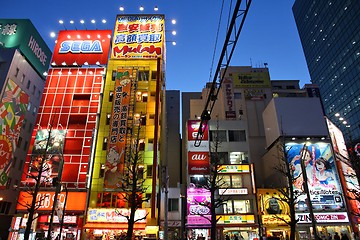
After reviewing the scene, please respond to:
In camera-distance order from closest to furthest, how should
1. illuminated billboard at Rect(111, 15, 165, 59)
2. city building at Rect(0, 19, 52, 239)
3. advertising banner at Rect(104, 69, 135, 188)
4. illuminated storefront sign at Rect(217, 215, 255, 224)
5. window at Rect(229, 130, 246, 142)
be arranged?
advertising banner at Rect(104, 69, 135, 188) → illuminated storefront sign at Rect(217, 215, 255, 224) → city building at Rect(0, 19, 52, 239) → window at Rect(229, 130, 246, 142) → illuminated billboard at Rect(111, 15, 165, 59)

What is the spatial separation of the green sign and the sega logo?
462 centimetres

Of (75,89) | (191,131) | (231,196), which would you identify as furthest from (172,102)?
(231,196)

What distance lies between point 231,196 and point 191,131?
10.2 m

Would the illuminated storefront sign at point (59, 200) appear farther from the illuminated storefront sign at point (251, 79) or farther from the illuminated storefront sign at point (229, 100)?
the illuminated storefront sign at point (251, 79)

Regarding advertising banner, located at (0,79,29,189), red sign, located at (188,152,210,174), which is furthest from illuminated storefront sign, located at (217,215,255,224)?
advertising banner, located at (0,79,29,189)

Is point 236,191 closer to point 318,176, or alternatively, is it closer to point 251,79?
point 318,176

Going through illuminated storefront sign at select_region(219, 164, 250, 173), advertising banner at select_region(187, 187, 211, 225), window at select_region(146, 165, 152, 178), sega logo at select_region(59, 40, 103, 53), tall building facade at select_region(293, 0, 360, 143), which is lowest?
advertising banner at select_region(187, 187, 211, 225)

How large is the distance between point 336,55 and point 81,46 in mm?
71397

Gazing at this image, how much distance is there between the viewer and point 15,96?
32.6 meters

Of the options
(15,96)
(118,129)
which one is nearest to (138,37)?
(118,129)

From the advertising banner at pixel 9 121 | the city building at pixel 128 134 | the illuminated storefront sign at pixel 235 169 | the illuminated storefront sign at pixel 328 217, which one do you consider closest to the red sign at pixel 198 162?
the illuminated storefront sign at pixel 235 169

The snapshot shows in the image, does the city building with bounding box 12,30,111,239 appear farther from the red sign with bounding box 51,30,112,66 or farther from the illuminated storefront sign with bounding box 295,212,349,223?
the illuminated storefront sign with bounding box 295,212,349,223

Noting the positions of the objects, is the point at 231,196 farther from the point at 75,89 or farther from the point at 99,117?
the point at 75,89

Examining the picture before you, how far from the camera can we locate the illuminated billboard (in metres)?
36.7
